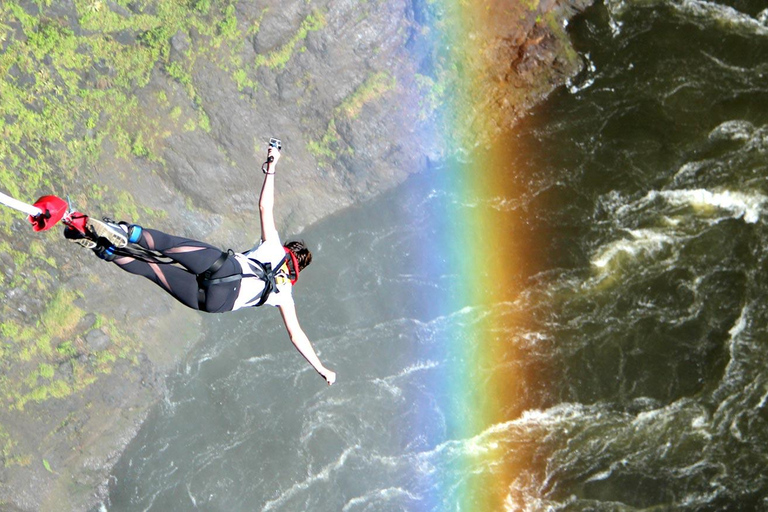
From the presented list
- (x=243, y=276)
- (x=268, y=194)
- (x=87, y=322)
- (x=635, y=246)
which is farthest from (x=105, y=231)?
(x=635, y=246)

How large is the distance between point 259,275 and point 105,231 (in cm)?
159

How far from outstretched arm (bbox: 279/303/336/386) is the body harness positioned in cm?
28

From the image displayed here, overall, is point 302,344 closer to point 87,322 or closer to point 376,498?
point 376,498

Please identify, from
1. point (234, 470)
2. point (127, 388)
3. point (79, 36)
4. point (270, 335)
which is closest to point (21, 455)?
point (127, 388)

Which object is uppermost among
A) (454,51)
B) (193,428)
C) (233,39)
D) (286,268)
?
(454,51)

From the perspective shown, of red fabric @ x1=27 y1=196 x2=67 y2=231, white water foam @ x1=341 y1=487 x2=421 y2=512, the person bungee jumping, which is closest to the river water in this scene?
white water foam @ x1=341 y1=487 x2=421 y2=512

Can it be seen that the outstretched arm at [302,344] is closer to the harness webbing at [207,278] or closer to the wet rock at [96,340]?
the harness webbing at [207,278]

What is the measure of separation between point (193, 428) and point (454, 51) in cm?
800

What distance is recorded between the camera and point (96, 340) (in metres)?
12.2

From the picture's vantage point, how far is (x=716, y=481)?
1077 centimetres

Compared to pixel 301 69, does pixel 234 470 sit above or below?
below

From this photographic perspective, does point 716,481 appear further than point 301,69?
No

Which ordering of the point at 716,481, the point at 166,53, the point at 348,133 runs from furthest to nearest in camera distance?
the point at 348,133
the point at 166,53
the point at 716,481

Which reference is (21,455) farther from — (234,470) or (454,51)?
(454,51)
